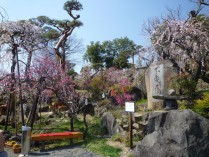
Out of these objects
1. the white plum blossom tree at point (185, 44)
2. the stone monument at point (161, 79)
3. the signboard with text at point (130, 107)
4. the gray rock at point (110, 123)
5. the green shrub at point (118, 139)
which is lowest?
the green shrub at point (118, 139)

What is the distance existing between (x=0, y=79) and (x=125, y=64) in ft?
91.4

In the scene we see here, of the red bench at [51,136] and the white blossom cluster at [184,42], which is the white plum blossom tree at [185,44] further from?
the red bench at [51,136]

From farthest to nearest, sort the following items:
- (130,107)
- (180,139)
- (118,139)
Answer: (118,139)
(130,107)
(180,139)

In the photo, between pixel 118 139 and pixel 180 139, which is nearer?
pixel 180 139

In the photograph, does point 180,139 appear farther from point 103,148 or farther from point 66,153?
point 66,153

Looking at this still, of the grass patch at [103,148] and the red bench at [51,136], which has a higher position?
the red bench at [51,136]

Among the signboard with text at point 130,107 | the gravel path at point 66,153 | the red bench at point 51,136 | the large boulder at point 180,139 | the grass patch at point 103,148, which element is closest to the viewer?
the large boulder at point 180,139

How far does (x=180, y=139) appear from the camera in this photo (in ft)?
25.5

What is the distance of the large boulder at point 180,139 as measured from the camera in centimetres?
767

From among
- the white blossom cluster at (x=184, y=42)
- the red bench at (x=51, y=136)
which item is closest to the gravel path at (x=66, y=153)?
the red bench at (x=51, y=136)

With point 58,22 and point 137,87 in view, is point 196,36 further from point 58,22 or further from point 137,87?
point 58,22

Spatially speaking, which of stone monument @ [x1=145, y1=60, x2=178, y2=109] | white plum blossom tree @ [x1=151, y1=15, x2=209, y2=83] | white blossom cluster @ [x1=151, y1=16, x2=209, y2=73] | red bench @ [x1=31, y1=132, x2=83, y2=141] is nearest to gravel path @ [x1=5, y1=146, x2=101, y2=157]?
red bench @ [x1=31, y1=132, x2=83, y2=141]

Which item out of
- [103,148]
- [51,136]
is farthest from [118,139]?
[51,136]

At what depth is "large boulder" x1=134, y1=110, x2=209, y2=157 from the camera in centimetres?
767
